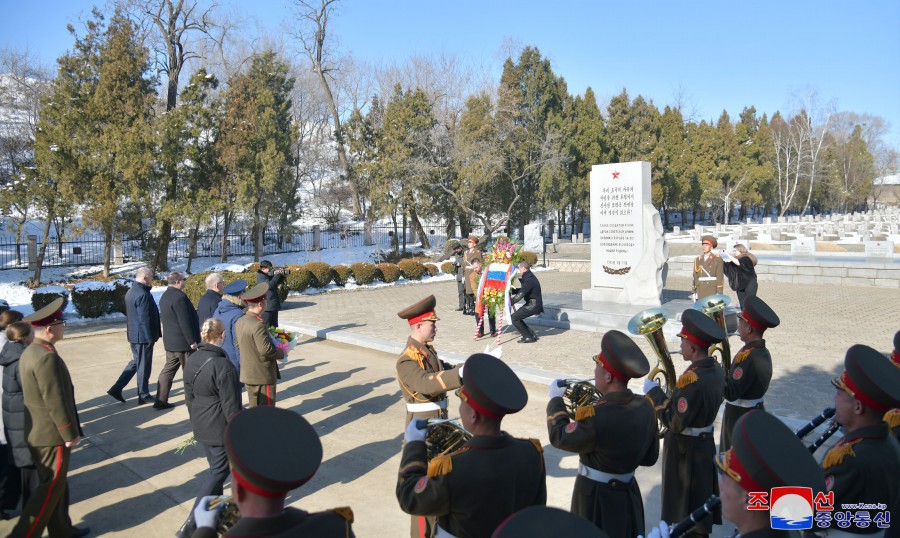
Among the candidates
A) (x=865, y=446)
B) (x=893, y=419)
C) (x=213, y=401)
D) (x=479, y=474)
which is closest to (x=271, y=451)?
(x=479, y=474)

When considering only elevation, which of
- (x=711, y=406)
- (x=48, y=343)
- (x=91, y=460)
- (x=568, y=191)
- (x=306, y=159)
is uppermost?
(x=306, y=159)

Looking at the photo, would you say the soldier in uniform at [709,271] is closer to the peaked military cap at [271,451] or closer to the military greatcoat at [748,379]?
the military greatcoat at [748,379]

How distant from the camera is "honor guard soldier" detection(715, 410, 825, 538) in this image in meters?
2.13

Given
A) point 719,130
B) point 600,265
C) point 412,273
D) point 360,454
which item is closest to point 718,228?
point 719,130

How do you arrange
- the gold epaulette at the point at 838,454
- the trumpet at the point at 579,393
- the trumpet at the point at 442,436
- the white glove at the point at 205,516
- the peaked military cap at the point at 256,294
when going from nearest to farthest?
the white glove at the point at 205,516 → the gold epaulette at the point at 838,454 → the trumpet at the point at 442,436 → the trumpet at the point at 579,393 → the peaked military cap at the point at 256,294

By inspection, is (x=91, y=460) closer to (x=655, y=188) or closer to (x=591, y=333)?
(x=591, y=333)

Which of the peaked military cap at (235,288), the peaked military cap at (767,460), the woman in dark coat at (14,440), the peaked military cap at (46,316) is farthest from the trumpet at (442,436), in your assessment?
the peaked military cap at (235,288)

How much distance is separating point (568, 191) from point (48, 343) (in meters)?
37.2

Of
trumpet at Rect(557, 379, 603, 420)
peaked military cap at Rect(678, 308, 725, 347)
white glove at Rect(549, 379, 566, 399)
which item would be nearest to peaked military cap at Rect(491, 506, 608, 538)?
white glove at Rect(549, 379, 566, 399)

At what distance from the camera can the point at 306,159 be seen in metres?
50.8

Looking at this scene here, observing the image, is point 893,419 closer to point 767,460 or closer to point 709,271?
point 767,460

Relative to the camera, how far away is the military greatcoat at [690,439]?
171 inches

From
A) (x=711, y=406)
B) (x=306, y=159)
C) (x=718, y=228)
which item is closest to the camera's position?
(x=711, y=406)

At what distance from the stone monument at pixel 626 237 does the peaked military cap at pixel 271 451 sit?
12.2 metres
